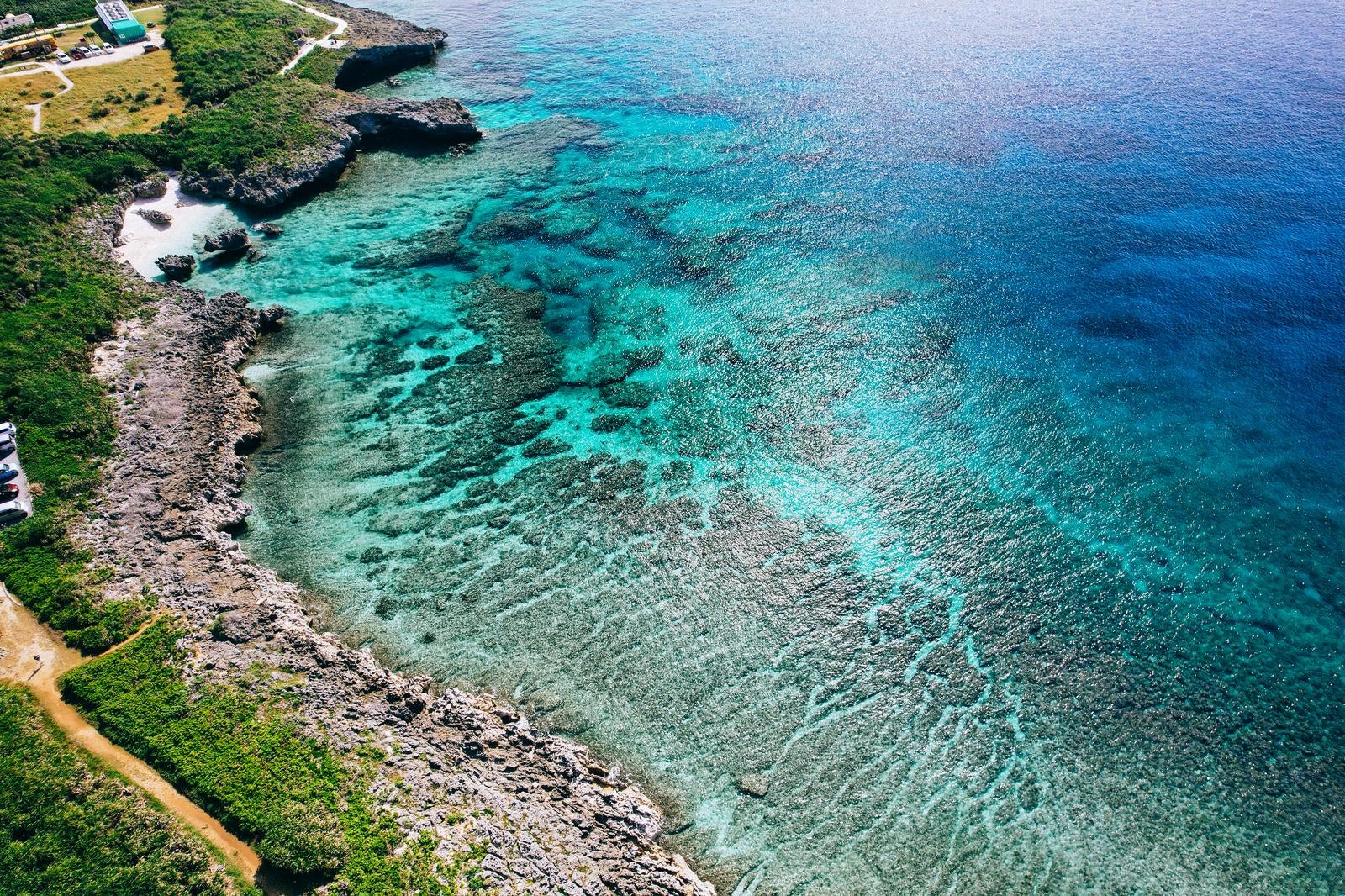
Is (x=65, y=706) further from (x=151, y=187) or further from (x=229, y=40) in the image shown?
(x=229, y=40)

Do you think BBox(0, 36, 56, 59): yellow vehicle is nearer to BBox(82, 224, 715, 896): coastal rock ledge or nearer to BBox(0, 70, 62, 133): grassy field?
BBox(0, 70, 62, 133): grassy field

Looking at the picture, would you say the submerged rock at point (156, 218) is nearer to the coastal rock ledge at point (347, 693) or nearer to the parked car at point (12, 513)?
the coastal rock ledge at point (347, 693)


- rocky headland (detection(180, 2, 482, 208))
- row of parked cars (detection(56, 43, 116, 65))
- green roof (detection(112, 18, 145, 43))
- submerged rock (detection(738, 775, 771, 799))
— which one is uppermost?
green roof (detection(112, 18, 145, 43))

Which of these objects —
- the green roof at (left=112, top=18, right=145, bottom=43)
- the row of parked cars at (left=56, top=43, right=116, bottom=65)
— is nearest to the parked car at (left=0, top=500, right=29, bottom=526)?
the row of parked cars at (left=56, top=43, right=116, bottom=65)

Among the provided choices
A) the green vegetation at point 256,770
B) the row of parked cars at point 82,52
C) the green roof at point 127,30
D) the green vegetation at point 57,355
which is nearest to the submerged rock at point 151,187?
the green vegetation at point 57,355

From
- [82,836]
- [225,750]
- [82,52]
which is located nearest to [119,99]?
[82,52]
